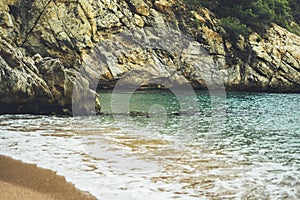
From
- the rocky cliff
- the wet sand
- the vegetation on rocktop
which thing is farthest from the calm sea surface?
the vegetation on rocktop

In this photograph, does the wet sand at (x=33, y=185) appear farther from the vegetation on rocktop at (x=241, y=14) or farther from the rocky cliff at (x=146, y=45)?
the vegetation on rocktop at (x=241, y=14)

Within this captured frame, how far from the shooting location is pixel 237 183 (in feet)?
18.1

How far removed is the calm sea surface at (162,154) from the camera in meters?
5.27

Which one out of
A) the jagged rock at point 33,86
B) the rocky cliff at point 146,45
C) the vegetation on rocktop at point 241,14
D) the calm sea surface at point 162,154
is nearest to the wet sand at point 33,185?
the calm sea surface at point 162,154

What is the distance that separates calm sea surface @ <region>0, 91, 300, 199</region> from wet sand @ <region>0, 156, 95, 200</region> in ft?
0.65

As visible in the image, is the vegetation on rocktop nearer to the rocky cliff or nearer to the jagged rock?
the rocky cliff

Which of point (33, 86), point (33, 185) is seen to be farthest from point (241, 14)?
point (33, 185)

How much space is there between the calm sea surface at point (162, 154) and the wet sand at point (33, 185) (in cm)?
20

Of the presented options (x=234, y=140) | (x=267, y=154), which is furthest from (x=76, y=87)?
(x=267, y=154)

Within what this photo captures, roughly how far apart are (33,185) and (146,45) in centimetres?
2638

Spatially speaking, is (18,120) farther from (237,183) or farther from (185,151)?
(237,183)

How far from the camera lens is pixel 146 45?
3077 cm

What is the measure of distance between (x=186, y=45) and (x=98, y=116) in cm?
2097

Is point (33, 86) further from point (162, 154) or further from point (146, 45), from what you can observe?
point (146, 45)
